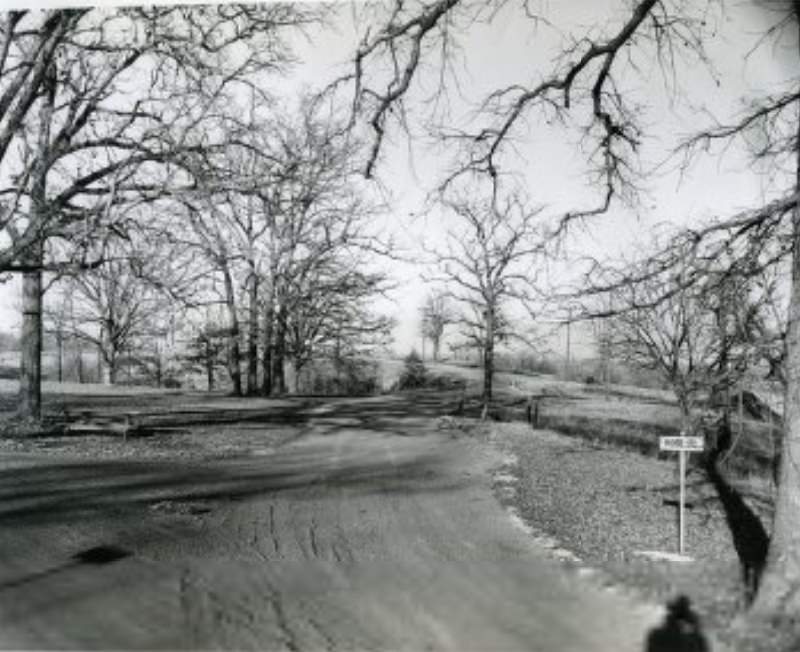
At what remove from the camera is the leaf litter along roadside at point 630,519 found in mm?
5898

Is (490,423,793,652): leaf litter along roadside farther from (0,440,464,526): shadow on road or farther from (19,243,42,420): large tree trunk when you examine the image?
(19,243,42,420): large tree trunk

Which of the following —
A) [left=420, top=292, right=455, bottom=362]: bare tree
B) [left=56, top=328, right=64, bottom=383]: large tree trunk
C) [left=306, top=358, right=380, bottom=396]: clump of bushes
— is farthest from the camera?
[left=306, top=358, right=380, bottom=396]: clump of bushes

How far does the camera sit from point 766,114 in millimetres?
6031

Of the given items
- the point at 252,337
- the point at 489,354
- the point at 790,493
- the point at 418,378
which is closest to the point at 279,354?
the point at 252,337

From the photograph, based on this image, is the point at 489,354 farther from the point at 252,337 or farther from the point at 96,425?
the point at 96,425

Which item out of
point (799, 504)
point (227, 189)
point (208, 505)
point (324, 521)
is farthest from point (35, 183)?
point (799, 504)

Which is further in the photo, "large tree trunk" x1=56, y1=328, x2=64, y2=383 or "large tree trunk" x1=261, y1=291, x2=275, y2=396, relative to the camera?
"large tree trunk" x1=56, y1=328, x2=64, y2=383

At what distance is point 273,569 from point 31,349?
26.1ft

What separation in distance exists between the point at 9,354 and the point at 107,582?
15.3m

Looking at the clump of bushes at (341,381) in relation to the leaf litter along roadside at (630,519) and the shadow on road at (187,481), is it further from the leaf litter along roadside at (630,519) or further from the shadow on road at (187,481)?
the shadow on road at (187,481)

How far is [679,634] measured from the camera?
5.36 m

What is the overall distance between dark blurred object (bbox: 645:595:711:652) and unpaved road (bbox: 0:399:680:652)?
104mm

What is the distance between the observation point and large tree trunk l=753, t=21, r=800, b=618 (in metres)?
5.45

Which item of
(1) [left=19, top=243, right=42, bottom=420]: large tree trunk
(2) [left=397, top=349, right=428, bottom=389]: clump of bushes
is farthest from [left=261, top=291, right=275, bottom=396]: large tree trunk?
(1) [left=19, top=243, right=42, bottom=420]: large tree trunk
